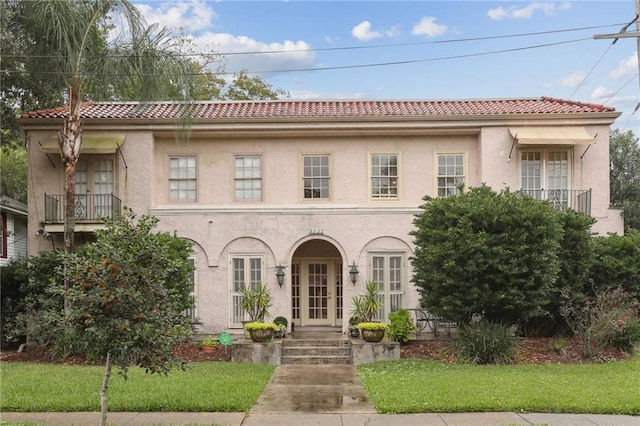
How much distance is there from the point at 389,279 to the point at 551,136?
254 inches

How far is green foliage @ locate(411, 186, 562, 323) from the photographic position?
1407cm

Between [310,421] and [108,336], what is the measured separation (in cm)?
337

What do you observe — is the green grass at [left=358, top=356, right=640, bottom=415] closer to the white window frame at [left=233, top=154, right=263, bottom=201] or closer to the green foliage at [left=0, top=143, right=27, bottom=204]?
the white window frame at [left=233, top=154, right=263, bottom=201]

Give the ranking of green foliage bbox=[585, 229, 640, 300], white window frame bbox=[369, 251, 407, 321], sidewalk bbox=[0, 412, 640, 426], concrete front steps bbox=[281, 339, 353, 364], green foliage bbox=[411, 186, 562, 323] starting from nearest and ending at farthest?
sidewalk bbox=[0, 412, 640, 426]
green foliage bbox=[411, 186, 562, 323]
concrete front steps bbox=[281, 339, 353, 364]
green foliage bbox=[585, 229, 640, 300]
white window frame bbox=[369, 251, 407, 321]

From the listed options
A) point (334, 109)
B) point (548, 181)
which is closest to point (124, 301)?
point (334, 109)

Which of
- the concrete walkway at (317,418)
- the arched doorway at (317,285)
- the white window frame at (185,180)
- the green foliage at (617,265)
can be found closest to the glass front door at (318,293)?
the arched doorway at (317,285)

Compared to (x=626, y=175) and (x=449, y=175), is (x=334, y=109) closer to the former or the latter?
(x=449, y=175)

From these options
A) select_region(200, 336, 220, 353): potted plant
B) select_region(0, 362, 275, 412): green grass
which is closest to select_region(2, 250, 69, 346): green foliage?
select_region(0, 362, 275, 412): green grass

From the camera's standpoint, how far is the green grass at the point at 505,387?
912 centimetres

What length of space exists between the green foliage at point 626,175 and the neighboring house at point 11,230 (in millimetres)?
28804

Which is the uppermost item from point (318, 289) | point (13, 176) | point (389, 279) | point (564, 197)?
point (13, 176)

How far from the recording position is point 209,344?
643 inches

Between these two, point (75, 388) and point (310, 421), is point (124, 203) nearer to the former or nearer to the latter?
point (75, 388)

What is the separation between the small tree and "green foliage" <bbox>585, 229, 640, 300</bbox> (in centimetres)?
1257
